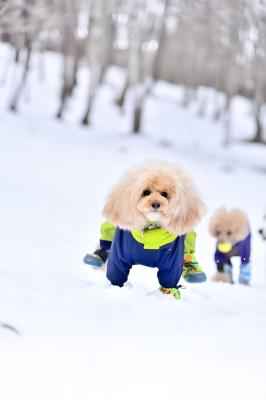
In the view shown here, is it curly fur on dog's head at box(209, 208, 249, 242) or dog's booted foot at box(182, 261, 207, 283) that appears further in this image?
curly fur on dog's head at box(209, 208, 249, 242)

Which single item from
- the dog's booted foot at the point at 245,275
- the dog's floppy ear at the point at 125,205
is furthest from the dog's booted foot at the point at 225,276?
the dog's floppy ear at the point at 125,205

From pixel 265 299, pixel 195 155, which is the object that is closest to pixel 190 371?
pixel 265 299

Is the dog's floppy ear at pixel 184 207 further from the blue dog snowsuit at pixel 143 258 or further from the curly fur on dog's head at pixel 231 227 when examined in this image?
the curly fur on dog's head at pixel 231 227

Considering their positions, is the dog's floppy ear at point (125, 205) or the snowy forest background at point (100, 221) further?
the dog's floppy ear at point (125, 205)

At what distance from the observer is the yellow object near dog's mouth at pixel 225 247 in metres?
6.22

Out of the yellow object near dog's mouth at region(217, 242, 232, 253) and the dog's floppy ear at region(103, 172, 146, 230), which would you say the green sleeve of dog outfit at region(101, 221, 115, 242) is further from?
the yellow object near dog's mouth at region(217, 242, 232, 253)

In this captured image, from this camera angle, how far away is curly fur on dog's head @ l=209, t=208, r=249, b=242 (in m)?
6.19

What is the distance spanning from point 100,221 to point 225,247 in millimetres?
3279

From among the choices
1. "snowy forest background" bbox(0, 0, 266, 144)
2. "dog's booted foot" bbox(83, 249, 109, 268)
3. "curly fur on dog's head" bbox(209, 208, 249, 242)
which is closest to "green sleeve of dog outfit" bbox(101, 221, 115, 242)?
"dog's booted foot" bbox(83, 249, 109, 268)

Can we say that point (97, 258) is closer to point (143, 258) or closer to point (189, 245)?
point (143, 258)

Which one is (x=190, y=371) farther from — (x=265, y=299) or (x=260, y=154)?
(x=260, y=154)

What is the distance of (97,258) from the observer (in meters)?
4.20

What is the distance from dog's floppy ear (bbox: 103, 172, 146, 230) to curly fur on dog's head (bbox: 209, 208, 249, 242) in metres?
2.70

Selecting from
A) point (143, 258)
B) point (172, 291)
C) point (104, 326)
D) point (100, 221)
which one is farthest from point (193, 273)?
point (100, 221)
